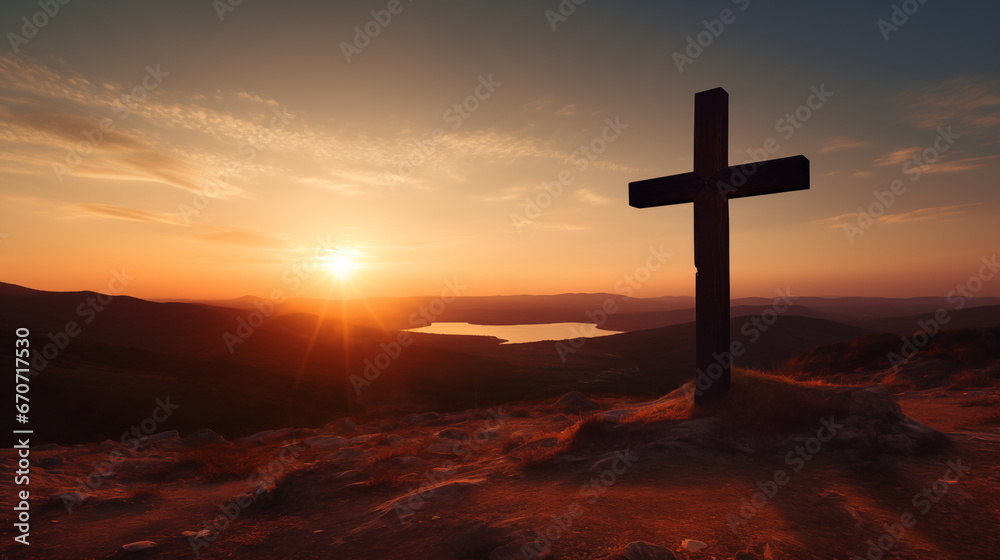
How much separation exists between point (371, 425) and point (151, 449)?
624 centimetres

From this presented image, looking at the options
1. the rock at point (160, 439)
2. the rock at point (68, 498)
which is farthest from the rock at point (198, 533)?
the rock at point (160, 439)

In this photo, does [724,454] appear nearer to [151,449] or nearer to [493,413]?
[493,413]

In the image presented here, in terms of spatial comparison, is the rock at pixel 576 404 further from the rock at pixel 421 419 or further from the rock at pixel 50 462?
the rock at pixel 50 462

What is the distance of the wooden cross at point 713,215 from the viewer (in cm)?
761

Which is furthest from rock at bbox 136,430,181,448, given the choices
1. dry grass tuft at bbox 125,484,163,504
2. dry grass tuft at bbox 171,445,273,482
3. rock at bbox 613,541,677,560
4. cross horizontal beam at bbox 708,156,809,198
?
cross horizontal beam at bbox 708,156,809,198

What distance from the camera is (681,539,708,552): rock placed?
3711 millimetres

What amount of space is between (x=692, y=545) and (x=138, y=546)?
6561 mm

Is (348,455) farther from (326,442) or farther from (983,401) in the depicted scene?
(983,401)

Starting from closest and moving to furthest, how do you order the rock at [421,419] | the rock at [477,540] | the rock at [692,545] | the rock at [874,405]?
the rock at [692,545], the rock at [477,540], the rock at [874,405], the rock at [421,419]

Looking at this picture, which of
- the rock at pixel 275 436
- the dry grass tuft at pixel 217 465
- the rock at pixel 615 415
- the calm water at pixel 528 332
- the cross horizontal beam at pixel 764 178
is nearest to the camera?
the cross horizontal beam at pixel 764 178

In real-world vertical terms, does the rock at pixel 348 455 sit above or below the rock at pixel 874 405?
below

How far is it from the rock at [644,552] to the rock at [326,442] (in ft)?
30.3

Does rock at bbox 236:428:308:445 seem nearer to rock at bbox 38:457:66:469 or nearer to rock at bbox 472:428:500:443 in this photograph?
rock at bbox 38:457:66:469

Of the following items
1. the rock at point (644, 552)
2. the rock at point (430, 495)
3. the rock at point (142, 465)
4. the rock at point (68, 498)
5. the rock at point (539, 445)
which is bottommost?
the rock at point (142, 465)
